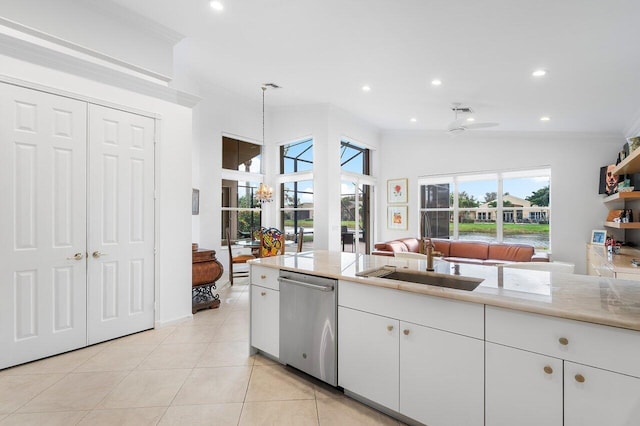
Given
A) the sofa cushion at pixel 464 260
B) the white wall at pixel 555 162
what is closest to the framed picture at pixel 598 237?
the white wall at pixel 555 162

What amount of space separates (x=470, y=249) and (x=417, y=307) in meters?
5.45

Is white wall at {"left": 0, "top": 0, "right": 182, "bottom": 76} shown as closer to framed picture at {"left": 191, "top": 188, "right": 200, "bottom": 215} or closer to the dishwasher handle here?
framed picture at {"left": 191, "top": 188, "right": 200, "bottom": 215}

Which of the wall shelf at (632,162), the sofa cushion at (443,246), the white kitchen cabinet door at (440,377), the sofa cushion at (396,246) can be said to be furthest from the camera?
the sofa cushion at (443,246)

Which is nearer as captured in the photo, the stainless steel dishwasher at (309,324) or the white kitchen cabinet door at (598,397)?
the white kitchen cabinet door at (598,397)

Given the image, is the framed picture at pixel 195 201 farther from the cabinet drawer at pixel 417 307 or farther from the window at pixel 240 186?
the cabinet drawer at pixel 417 307

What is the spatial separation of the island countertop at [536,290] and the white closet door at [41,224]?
6.61 feet

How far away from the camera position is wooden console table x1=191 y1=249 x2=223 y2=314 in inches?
159

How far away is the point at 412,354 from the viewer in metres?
1.75

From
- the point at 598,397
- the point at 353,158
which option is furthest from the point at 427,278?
the point at 353,158

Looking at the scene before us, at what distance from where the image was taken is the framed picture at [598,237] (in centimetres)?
504

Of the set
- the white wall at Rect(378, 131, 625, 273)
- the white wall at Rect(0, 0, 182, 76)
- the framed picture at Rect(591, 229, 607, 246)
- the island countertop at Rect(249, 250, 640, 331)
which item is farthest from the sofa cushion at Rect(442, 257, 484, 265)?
the white wall at Rect(0, 0, 182, 76)

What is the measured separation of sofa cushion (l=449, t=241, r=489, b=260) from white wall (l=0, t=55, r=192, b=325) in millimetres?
5466

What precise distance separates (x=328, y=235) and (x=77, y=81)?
4.27 m

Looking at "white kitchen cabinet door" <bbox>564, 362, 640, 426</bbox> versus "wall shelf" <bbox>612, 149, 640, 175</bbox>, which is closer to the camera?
"white kitchen cabinet door" <bbox>564, 362, 640, 426</bbox>
